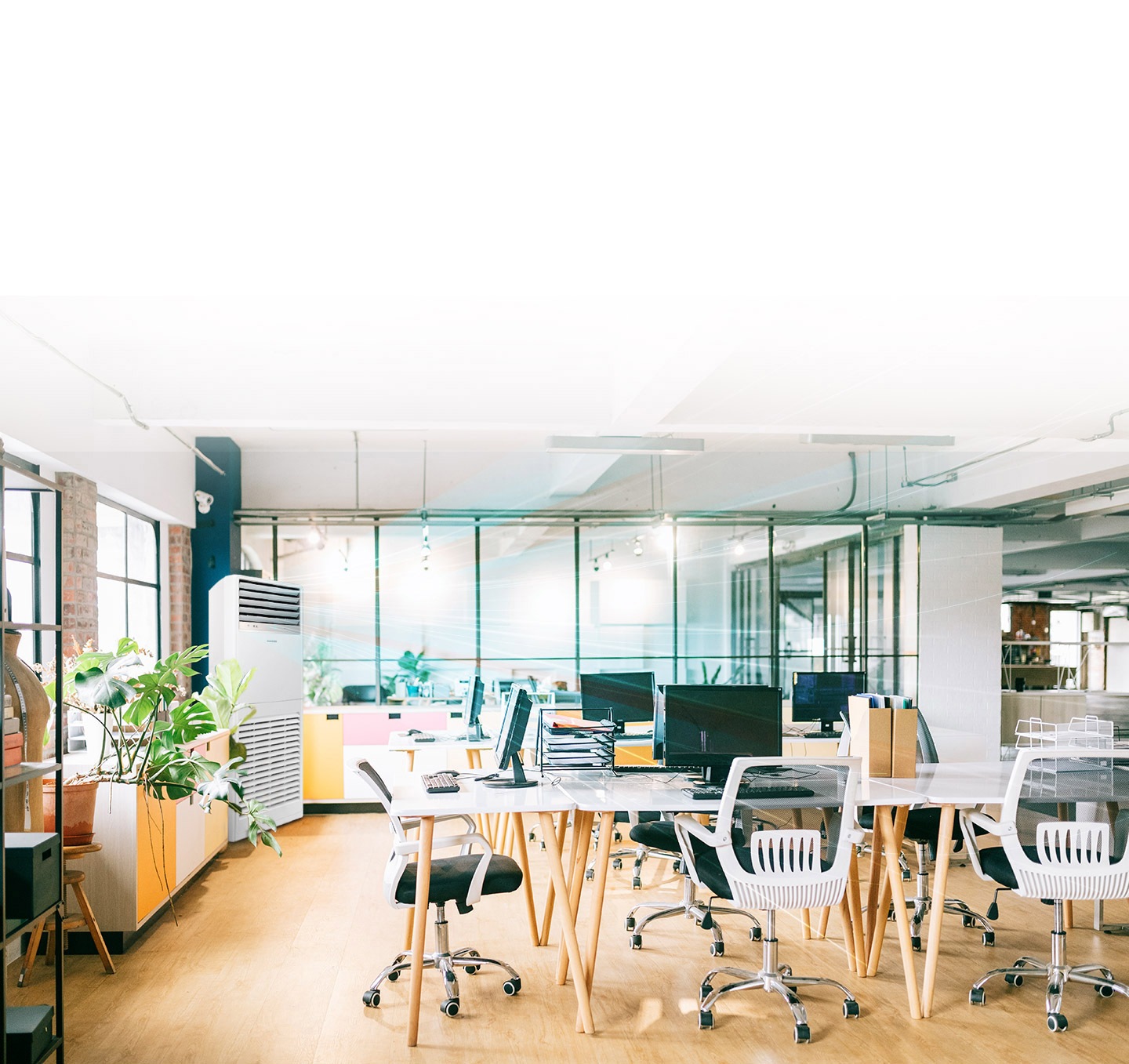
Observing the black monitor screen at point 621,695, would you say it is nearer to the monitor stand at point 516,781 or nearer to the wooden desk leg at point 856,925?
the monitor stand at point 516,781

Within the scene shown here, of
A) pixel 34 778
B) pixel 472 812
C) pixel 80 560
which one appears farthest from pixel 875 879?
pixel 80 560

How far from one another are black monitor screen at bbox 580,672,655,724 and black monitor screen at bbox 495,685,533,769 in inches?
40.9

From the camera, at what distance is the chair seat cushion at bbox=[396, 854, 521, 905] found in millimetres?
3824

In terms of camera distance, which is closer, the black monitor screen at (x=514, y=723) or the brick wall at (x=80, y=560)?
the black monitor screen at (x=514, y=723)

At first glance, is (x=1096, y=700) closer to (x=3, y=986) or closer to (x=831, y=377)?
(x=831, y=377)

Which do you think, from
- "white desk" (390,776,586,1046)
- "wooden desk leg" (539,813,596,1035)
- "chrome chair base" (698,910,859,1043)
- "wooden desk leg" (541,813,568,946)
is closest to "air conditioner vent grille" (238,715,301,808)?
"wooden desk leg" (541,813,568,946)

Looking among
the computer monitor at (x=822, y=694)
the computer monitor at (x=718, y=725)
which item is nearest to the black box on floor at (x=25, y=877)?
the computer monitor at (x=718, y=725)

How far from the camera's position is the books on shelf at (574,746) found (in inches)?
186

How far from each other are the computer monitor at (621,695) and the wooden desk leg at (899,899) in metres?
1.87

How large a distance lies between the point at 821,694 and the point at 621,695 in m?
1.97

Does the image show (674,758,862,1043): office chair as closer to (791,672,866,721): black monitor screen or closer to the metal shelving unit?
the metal shelving unit

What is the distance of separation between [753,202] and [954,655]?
24.8ft

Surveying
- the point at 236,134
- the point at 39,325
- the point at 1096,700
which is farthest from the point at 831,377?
the point at 1096,700

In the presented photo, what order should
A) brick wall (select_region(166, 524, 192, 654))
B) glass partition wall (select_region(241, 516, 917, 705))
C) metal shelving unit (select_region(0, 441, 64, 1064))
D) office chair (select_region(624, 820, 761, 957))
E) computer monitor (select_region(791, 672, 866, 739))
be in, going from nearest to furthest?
metal shelving unit (select_region(0, 441, 64, 1064))
office chair (select_region(624, 820, 761, 957))
computer monitor (select_region(791, 672, 866, 739))
brick wall (select_region(166, 524, 192, 654))
glass partition wall (select_region(241, 516, 917, 705))
